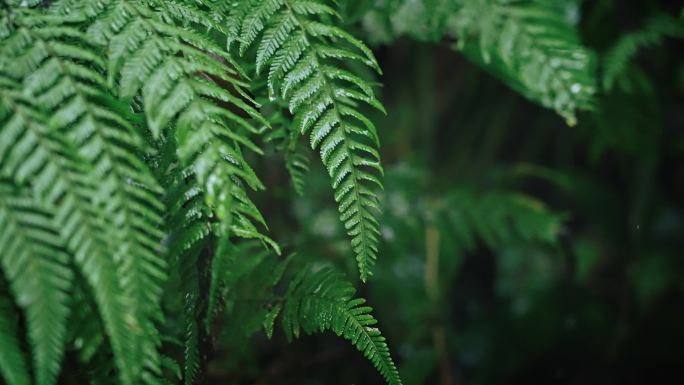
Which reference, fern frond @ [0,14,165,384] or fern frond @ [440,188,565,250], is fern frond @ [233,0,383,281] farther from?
fern frond @ [440,188,565,250]

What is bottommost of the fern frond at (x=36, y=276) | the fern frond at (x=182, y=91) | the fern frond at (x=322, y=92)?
the fern frond at (x=36, y=276)

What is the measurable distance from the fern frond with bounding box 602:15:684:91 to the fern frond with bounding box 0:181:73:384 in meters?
1.59

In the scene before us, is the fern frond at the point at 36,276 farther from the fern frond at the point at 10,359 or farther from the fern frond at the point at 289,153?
the fern frond at the point at 289,153

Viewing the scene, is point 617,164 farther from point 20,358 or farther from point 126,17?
point 20,358

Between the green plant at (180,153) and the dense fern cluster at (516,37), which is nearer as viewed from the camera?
the green plant at (180,153)

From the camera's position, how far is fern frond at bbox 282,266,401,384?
863 mm

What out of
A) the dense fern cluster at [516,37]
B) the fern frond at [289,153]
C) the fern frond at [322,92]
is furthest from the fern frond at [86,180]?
the dense fern cluster at [516,37]

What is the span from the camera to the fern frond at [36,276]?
23.4 inches

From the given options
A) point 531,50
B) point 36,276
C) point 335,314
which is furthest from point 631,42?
point 36,276

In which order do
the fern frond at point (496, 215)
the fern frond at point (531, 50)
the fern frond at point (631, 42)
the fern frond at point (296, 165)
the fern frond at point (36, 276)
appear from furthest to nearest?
1. the fern frond at point (496, 215)
2. the fern frond at point (631, 42)
3. the fern frond at point (531, 50)
4. the fern frond at point (296, 165)
5. the fern frond at point (36, 276)

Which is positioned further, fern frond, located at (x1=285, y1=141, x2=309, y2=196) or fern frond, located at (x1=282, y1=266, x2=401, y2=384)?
fern frond, located at (x1=285, y1=141, x2=309, y2=196)

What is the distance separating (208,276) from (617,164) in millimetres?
2494

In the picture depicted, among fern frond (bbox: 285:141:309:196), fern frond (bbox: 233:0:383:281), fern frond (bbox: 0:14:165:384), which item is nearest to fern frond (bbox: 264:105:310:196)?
fern frond (bbox: 285:141:309:196)

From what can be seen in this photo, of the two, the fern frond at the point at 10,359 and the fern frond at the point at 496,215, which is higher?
the fern frond at the point at 496,215
